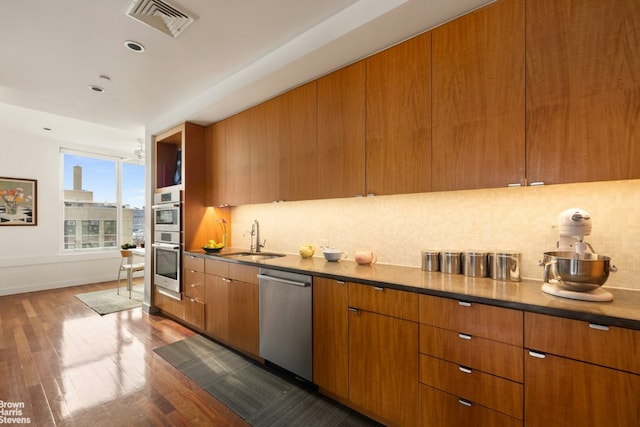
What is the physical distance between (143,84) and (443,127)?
9.89ft

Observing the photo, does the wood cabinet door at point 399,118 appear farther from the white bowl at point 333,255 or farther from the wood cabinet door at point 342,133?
the white bowl at point 333,255

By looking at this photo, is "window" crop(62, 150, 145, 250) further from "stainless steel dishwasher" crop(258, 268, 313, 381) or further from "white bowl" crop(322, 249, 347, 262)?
"white bowl" crop(322, 249, 347, 262)

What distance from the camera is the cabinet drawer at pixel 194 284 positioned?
3.22m

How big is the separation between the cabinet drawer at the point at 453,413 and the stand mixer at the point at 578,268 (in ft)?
2.16

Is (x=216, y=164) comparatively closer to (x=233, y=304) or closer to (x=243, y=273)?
(x=243, y=273)

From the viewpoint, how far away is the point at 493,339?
136 cm

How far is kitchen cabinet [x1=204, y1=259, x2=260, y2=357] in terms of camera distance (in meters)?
2.58

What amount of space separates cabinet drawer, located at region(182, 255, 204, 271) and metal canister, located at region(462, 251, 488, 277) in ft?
8.89

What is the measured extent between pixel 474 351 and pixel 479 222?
0.92 metres

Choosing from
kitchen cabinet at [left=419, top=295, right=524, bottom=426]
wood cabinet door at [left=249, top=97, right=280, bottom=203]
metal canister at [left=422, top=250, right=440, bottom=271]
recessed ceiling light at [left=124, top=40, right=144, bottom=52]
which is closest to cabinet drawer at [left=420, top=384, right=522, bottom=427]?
kitchen cabinet at [left=419, top=295, right=524, bottom=426]

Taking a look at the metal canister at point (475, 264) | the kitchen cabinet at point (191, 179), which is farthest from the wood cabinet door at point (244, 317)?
the metal canister at point (475, 264)

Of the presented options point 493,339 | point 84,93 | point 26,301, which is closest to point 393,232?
point 493,339

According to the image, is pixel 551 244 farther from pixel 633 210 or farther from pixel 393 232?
pixel 393 232

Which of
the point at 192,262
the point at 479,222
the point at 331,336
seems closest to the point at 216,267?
the point at 192,262
